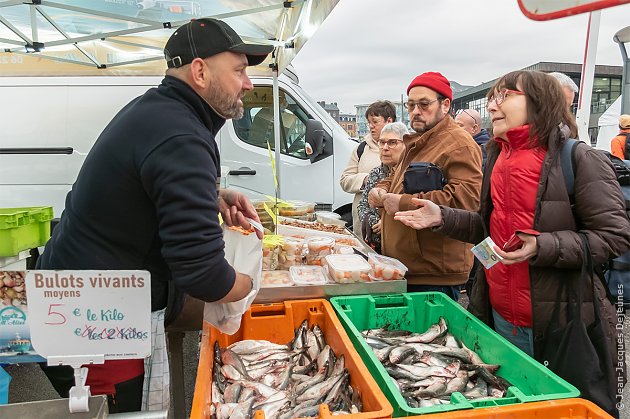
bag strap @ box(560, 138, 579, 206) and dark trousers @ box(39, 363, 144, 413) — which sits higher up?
bag strap @ box(560, 138, 579, 206)

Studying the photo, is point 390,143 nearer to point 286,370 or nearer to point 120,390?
point 286,370

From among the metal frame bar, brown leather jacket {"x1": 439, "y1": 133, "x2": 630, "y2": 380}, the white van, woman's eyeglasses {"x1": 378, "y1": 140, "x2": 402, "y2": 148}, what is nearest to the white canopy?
the metal frame bar

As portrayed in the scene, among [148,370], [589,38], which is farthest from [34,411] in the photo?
[589,38]

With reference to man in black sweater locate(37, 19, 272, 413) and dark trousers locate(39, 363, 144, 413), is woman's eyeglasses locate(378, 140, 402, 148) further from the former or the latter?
dark trousers locate(39, 363, 144, 413)

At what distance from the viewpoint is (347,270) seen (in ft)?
7.63

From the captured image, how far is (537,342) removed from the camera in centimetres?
183

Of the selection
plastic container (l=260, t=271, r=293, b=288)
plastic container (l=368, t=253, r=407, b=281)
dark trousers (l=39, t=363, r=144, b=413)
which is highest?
plastic container (l=368, t=253, r=407, b=281)

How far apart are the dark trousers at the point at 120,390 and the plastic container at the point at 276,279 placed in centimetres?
74

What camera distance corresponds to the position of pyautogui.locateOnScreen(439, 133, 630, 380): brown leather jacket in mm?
1709

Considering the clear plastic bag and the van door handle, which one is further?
the van door handle

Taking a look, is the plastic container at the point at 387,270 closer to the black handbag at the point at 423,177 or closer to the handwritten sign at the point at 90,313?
the black handbag at the point at 423,177

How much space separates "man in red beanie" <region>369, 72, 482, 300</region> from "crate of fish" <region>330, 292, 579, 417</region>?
0.34m

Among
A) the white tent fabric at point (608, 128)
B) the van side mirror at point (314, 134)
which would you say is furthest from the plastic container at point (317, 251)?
the white tent fabric at point (608, 128)

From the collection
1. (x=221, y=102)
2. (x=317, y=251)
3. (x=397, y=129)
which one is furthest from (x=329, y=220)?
(x=221, y=102)
